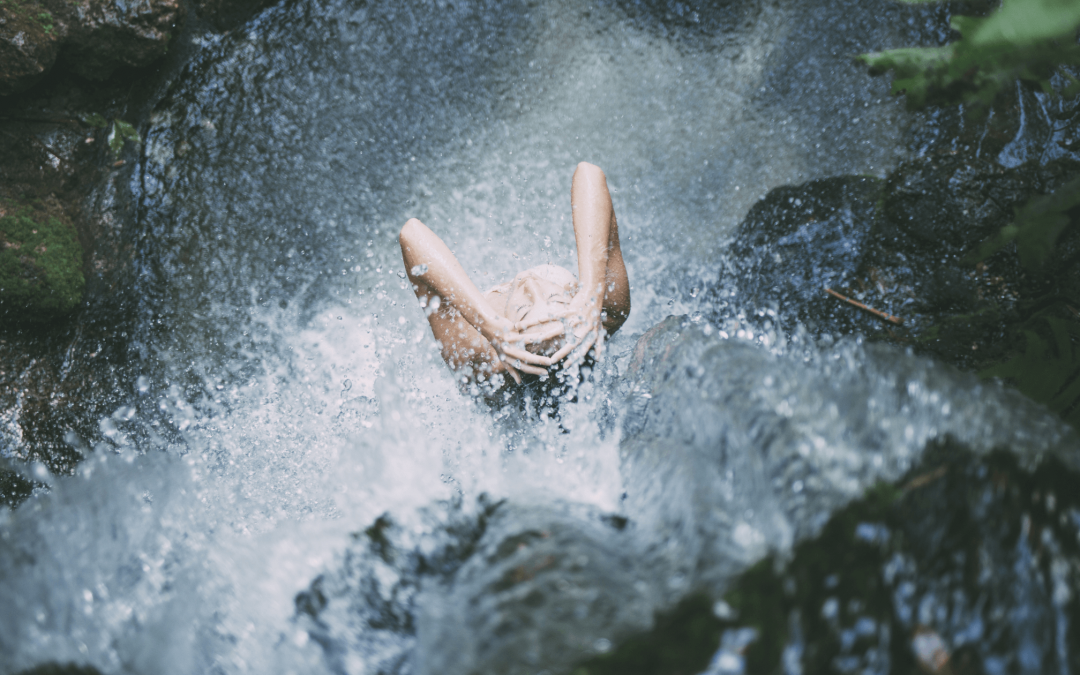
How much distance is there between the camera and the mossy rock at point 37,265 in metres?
2.48

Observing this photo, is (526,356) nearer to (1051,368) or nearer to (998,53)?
(998,53)

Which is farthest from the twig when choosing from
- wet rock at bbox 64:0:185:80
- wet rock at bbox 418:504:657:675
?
wet rock at bbox 64:0:185:80

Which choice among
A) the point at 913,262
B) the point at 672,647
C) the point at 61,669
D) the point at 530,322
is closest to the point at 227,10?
the point at 530,322

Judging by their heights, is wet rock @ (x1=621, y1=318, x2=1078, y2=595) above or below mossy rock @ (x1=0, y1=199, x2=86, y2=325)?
below

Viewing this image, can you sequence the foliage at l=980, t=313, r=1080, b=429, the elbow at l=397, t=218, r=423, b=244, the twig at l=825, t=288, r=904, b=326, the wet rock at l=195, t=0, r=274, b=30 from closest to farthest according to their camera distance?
the foliage at l=980, t=313, r=1080, b=429
the elbow at l=397, t=218, r=423, b=244
the twig at l=825, t=288, r=904, b=326
the wet rock at l=195, t=0, r=274, b=30

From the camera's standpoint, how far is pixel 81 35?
2570 mm

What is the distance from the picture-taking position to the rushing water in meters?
1.36

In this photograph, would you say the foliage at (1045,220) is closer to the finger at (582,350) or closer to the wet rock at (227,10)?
the finger at (582,350)

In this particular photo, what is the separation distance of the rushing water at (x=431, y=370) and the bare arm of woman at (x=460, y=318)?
0.27 meters

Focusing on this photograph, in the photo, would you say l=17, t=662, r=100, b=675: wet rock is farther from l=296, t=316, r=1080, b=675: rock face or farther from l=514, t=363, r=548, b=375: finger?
l=514, t=363, r=548, b=375: finger

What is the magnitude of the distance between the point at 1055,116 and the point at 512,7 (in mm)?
2885

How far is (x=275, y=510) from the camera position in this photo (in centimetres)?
241

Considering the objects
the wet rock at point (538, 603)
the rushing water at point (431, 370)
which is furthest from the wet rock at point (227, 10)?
the wet rock at point (538, 603)

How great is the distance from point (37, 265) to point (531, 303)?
235 centimetres
